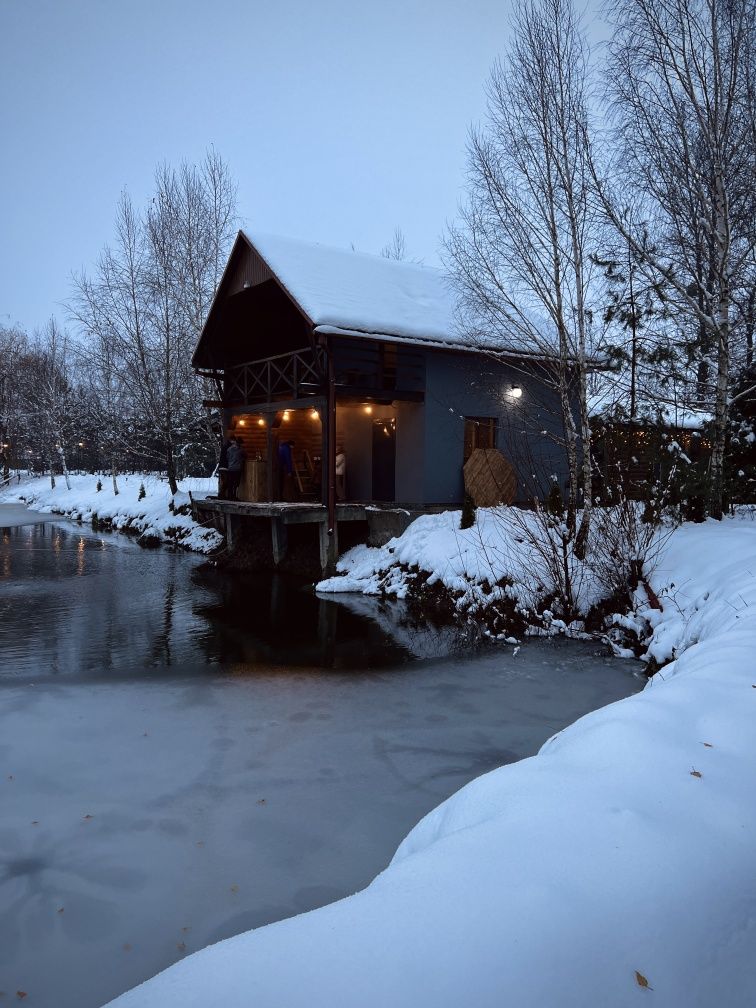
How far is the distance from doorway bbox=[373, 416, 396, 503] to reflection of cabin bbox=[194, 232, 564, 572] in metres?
0.03

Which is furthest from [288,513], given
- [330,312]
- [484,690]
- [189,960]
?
[189,960]

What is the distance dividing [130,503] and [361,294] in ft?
50.2

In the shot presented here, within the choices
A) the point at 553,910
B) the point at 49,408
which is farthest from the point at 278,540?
the point at 49,408

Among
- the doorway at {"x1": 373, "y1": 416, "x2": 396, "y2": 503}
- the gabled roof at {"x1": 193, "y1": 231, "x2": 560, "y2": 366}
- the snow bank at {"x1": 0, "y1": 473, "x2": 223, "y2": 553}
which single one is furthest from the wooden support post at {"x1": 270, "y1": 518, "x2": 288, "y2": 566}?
the gabled roof at {"x1": 193, "y1": 231, "x2": 560, "y2": 366}

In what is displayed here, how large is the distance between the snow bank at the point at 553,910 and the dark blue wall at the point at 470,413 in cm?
1255

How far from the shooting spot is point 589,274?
10852mm

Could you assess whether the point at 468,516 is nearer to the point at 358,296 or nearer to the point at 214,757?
the point at 358,296

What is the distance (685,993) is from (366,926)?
3.05 feet

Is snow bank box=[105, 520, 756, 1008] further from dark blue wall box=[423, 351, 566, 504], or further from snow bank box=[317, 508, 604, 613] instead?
dark blue wall box=[423, 351, 566, 504]

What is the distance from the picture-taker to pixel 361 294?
15148 millimetres

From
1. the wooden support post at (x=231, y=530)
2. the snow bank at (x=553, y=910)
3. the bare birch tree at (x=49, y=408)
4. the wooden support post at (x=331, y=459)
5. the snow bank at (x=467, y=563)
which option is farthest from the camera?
the bare birch tree at (x=49, y=408)

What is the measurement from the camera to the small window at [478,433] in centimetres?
1599

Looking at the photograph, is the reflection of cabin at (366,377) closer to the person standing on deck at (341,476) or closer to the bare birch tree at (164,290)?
the person standing on deck at (341,476)

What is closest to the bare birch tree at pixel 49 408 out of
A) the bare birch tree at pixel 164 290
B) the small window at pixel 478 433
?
the bare birch tree at pixel 164 290
